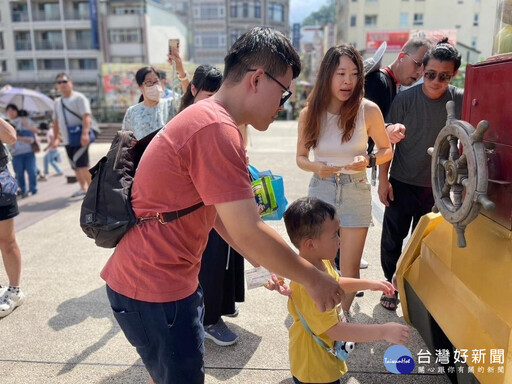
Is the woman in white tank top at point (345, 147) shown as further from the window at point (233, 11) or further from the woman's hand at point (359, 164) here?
the window at point (233, 11)

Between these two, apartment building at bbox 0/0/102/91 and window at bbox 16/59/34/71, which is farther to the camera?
window at bbox 16/59/34/71

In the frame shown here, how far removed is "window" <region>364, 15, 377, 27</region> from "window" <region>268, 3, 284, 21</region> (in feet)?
38.1

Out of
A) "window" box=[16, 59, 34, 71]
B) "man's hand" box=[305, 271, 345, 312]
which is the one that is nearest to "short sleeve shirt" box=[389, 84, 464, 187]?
"man's hand" box=[305, 271, 345, 312]

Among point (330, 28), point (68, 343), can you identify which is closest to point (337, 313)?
point (68, 343)

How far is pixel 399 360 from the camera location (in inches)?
84.2

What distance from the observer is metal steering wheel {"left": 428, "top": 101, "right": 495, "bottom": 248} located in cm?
153

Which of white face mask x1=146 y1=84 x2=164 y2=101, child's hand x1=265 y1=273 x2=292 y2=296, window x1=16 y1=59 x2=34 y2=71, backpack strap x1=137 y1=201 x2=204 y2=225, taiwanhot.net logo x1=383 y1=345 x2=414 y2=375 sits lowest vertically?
taiwanhot.net logo x1=383 y1=345 x2=414 y2=375

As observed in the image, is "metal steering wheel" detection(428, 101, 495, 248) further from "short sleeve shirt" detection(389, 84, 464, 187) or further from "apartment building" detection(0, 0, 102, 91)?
"apartment building" detection(0, 0, 102, 91)

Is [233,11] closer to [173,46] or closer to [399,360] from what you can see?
[173,46]

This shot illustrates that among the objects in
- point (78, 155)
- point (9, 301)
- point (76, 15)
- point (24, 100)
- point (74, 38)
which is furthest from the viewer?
point (74, 38)

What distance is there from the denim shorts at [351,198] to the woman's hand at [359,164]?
0.11m

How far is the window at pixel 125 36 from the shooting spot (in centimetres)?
3747

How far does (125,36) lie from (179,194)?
40.3 meters

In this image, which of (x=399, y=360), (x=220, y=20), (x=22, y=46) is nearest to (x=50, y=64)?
(x=22, y=46)
